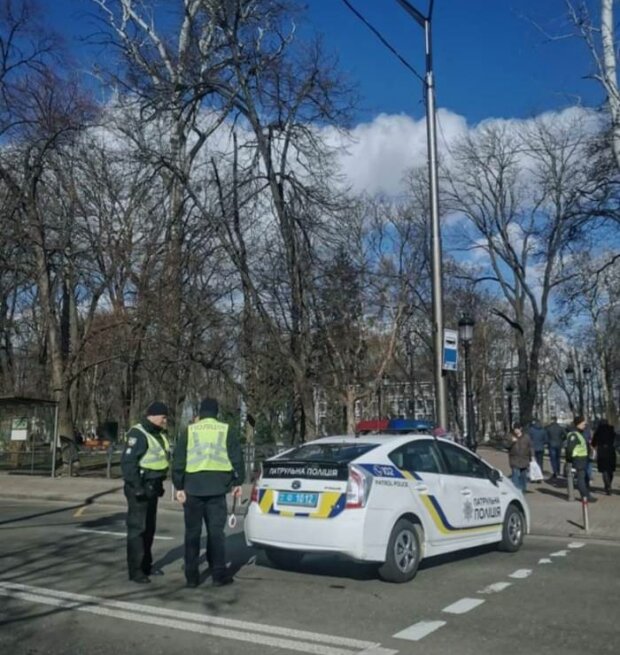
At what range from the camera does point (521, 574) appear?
8.78 meters

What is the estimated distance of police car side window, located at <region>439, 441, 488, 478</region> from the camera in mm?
9703

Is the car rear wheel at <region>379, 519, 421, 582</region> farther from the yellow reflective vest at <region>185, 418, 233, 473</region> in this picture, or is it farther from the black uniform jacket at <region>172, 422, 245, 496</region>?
the yellow reflective vest at <region>185, 418, 233, 473</region>

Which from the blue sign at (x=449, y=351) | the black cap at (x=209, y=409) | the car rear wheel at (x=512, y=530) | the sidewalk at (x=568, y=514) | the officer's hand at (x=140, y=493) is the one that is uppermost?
the blue sign at (x=449, y=351)

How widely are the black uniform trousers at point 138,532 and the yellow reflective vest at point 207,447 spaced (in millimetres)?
665

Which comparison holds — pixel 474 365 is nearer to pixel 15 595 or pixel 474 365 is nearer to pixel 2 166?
pixel 2 166

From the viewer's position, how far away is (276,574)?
8.69m

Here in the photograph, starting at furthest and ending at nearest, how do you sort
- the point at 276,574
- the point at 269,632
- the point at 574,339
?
the point at 574,339
the point at 276,574
the point at 269,632

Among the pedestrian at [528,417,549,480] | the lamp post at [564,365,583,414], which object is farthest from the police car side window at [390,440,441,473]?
the lamp post at [564,365,583,414]

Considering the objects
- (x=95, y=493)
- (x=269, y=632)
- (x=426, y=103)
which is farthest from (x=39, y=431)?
(x=269, y=632)

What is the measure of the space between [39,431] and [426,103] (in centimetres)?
1810

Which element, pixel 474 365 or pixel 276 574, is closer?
pixel 276 574

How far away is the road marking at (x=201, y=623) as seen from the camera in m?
5.85

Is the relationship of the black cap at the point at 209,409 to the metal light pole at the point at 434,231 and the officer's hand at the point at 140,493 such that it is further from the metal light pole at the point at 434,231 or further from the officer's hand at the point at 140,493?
the metal light pole at the point at 434,231

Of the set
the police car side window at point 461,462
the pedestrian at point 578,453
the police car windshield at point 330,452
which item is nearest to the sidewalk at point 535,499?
the pedestrian at point 578,453
